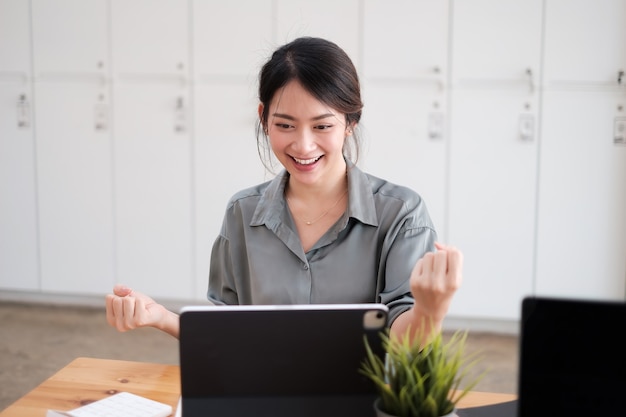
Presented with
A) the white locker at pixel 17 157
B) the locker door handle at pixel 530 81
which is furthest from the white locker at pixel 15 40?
the locker door handle at pixel 530 81

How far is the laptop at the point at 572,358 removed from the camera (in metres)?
0.78

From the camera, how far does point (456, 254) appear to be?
3.64 feet

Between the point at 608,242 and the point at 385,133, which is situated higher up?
the point at 385,133

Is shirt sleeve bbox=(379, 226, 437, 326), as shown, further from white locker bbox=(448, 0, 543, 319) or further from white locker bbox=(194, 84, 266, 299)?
white locker bbox=(194, 84, 266, 299)

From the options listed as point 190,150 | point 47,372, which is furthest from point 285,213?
point 190,150

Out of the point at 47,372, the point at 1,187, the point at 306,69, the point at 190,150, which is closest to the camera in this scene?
the point at 306,69

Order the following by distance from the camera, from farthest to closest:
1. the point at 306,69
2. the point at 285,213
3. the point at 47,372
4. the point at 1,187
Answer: the point at 1,187, the point at 47,372, the point at 285,213, the point at 306,69

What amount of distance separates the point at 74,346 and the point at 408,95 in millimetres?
2006

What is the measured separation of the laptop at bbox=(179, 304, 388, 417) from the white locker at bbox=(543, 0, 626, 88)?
9.37 ft

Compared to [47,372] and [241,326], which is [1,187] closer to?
[47,372]

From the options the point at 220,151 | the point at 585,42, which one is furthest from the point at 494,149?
the point at 220,151

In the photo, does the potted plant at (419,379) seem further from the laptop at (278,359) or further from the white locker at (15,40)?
the white locker at (15,40)

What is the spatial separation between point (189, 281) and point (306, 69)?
2667 mm

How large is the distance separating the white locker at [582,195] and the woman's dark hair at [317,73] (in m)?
2.22
